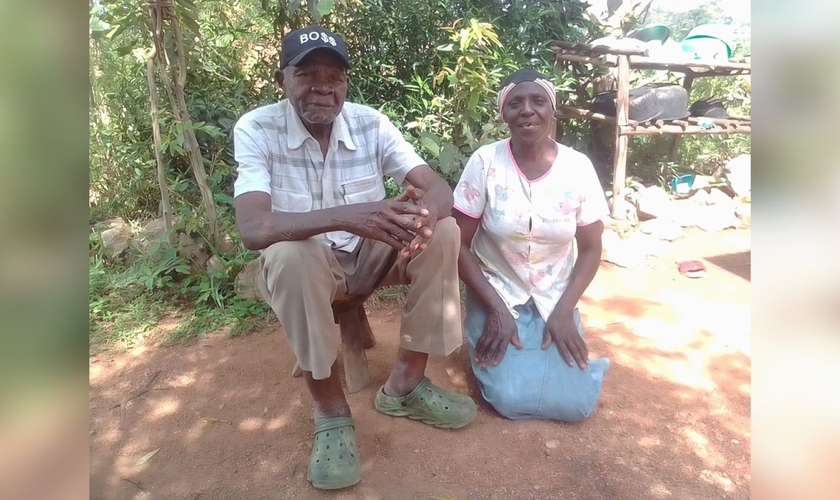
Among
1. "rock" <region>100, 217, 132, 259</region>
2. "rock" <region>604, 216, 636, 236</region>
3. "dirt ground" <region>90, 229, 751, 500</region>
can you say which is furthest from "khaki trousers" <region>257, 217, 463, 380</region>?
"rock" <region>604, 216, 636, 236</region>

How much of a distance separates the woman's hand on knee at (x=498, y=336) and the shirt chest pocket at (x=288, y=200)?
87 centimetres

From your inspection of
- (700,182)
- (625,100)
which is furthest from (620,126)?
(700,182)

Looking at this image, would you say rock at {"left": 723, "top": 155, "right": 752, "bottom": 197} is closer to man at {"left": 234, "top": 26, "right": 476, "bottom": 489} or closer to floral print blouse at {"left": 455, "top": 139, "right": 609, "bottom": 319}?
floral print blouse at {"left": 455, "top": 139, "right": 609, "bottom": 319}

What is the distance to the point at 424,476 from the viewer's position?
1.77m

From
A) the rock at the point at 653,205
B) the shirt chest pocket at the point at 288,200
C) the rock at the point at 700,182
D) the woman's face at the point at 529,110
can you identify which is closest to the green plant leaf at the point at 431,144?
the woman's face at the point at 529,110

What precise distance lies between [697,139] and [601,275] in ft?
12.6

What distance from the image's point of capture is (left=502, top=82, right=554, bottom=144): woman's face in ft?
6.77

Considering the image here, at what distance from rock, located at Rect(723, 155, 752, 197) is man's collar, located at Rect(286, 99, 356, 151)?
518 centimetres

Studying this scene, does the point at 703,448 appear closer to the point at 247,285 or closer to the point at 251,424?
the point at 251,424

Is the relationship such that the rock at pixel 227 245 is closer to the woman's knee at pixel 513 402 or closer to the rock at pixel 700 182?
the woman's knee at pixel 513 402

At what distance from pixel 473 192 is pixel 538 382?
808 millimetres

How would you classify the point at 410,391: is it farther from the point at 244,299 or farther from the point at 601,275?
the point at 601,275

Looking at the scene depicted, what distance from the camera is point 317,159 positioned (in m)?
2.02
